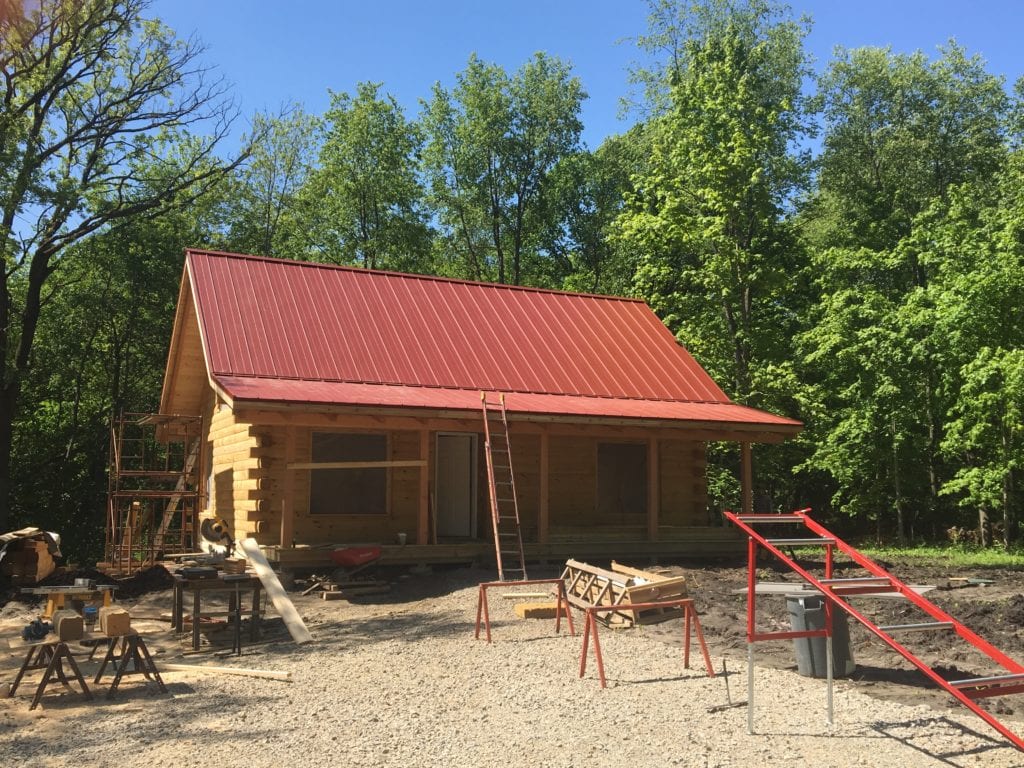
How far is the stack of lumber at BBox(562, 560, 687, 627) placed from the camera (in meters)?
9.66

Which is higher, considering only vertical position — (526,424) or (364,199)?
(364,199)

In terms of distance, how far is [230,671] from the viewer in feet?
27.4

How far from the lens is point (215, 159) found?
29422mm

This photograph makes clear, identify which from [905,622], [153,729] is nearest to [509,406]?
[905,622]

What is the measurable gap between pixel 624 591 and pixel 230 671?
4007mm

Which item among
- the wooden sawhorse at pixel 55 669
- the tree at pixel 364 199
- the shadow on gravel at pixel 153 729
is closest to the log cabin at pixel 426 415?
the wooden sawhorse at pixel 55 669

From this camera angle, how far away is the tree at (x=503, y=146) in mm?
35688

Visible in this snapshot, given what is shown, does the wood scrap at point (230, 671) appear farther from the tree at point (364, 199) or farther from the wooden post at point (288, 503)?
the tree at point (364, 199)

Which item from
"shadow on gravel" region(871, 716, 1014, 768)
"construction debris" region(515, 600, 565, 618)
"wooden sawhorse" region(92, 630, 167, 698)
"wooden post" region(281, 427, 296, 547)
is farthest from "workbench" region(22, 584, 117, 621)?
"shadow on gravel" region(871, 716, 1014, 768)

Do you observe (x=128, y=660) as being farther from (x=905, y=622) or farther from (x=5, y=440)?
(x=5, y=440)

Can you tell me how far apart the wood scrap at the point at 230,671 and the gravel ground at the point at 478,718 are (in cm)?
8

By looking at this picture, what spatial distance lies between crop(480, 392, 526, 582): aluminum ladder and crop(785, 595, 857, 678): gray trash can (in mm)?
5364

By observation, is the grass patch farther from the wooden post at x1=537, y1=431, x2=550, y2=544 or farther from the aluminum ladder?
the aluminum ladder

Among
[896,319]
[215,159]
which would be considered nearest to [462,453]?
[896,319]
